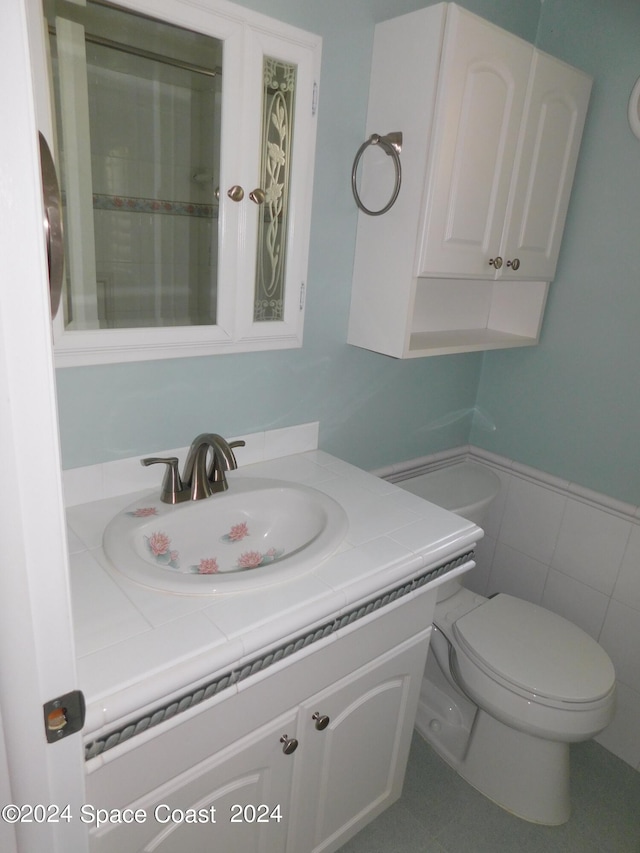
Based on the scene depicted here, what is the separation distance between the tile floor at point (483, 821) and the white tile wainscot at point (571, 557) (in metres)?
0.17

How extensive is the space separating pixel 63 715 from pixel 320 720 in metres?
0.62

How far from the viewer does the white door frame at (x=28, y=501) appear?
0.39 metres

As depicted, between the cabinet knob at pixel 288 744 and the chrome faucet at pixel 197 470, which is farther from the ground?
the chrome faucet at pixel 197 470

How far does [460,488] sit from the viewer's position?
68.8 inches

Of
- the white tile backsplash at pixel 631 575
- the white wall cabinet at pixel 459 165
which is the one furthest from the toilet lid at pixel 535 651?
the white wall cabinet at pixel 459 165

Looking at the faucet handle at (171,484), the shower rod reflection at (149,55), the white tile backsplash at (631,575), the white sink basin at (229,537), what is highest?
the shower rod reflection at (149,55)

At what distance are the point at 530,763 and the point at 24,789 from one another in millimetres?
1391

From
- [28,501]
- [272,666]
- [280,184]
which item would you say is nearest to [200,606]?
[272,666]

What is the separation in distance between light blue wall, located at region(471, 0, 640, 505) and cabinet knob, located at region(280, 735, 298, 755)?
1.20 meters

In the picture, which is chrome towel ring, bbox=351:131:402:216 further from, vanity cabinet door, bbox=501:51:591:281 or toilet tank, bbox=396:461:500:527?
toilet tank, bbox=396:461:500:527

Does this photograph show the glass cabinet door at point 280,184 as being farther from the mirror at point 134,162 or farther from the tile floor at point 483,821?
the tile floor at point 483,821

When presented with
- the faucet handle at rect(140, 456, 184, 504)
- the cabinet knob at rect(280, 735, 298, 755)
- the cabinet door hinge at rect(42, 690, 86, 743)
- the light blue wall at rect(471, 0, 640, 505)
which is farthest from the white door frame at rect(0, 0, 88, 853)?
the light blue wall at rect(471, 0, 640, 505)

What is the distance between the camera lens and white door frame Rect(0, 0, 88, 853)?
394 mm

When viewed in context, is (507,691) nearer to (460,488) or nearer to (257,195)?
(460,488)
